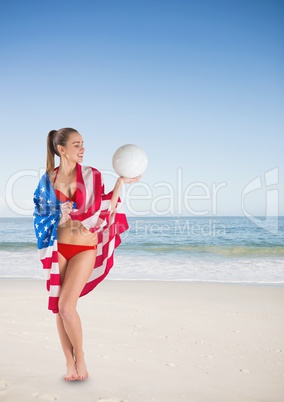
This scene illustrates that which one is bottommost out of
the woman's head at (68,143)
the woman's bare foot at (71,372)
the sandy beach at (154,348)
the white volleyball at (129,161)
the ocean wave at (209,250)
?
the ocean wave at (209,250)

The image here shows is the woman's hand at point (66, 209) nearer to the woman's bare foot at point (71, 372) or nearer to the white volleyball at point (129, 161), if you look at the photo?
the white volleyball at point (129, 161)

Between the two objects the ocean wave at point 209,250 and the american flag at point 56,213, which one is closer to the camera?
the american flag at point 56,213

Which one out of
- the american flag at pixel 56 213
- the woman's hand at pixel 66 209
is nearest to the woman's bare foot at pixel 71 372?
the american flag at pixel 56 213

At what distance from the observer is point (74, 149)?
9.03 feet

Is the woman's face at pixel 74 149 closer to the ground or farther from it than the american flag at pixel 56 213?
farther from it

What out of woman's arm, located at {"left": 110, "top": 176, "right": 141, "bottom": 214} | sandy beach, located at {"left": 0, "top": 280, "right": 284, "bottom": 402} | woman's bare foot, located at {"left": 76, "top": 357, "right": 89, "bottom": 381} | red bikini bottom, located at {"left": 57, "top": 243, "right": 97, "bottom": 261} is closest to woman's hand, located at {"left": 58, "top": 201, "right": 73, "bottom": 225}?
red bikini bottom, located at {"left": 57, "top": 243, "right": 97, "bottom": 261}

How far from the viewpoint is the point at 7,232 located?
74.6ft

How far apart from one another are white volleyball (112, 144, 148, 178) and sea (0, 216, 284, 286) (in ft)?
17.5

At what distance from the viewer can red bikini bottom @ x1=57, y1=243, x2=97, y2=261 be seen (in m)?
2.73

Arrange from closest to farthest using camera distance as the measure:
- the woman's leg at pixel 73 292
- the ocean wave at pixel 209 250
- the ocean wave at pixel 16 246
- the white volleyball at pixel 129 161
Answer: the woman's leg at pixel 73 292, the white volleyball at pixel 129 161, the ocean wave at pixel 209 250, the ocean wave at pixel 16 246

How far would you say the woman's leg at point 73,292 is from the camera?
2664mm

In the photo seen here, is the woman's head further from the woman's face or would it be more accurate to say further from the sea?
the sea

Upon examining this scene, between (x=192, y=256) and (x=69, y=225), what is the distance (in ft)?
36.5

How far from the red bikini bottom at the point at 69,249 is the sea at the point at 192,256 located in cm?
543
